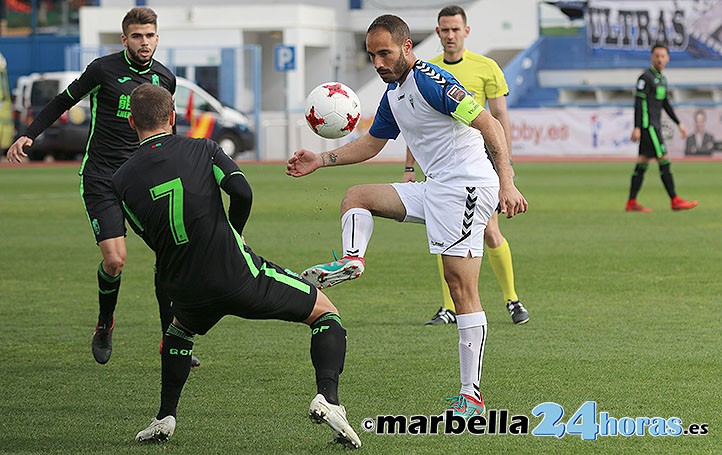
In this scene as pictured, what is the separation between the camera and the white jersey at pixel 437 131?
5.97 metres

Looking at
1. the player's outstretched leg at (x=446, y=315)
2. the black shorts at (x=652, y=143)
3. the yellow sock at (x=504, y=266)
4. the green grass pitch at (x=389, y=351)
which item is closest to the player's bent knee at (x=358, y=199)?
the green grass pitch at (x=389, y=351)

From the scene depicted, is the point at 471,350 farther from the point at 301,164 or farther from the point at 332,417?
the point at 301,164

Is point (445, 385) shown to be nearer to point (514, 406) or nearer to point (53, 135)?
point (514, 406)

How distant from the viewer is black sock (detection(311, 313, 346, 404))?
5523 mm

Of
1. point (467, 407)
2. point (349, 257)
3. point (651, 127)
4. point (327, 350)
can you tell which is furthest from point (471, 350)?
point (651, 127)

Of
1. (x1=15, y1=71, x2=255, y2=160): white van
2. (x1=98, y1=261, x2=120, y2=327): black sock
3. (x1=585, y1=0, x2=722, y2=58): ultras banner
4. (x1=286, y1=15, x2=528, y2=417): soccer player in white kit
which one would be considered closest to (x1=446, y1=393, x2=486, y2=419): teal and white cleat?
(x1=286, y1=15, x2=528, y2=417): soccer player in white kit

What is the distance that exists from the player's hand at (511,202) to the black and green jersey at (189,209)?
1.24 m

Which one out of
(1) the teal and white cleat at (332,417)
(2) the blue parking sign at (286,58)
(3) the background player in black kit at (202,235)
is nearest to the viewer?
(1) the teal and white cleat at (332,417)

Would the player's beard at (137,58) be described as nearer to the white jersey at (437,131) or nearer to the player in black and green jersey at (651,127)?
the white jersey at (437,131)

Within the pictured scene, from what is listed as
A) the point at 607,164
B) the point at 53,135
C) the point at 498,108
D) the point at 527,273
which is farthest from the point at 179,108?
the point at 498,108

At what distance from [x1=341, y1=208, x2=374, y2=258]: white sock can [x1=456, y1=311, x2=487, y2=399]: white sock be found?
0.62 m

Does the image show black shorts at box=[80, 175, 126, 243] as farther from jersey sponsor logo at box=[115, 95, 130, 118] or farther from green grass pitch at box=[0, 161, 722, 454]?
green grass pitch at box=[0, 161, 722, 454]

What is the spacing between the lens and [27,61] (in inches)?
1950

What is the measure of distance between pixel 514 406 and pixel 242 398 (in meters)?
1.46
